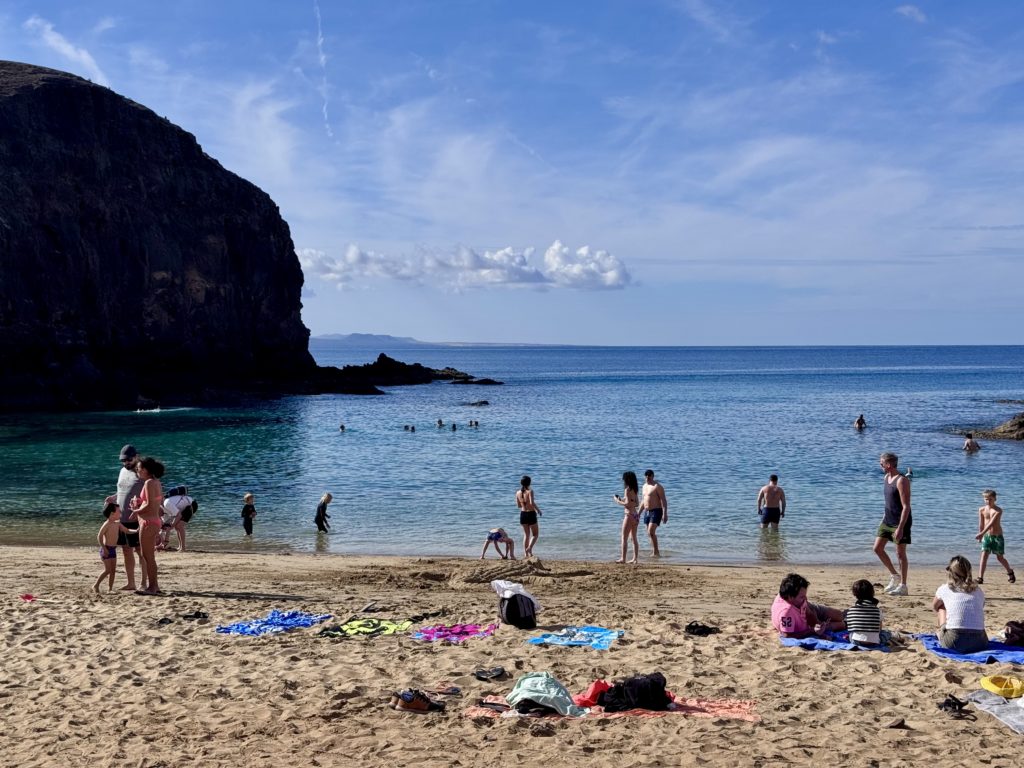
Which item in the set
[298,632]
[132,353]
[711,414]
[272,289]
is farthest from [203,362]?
[298,632]

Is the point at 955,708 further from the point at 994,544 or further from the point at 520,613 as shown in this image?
the point at 994,544

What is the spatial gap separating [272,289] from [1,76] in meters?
24.5

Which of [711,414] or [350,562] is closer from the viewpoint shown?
[350,562]

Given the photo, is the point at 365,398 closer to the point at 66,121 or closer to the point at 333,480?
the point at 66,121

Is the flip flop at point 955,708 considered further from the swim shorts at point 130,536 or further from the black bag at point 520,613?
the swim shorts at point 130,536

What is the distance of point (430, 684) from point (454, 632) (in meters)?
1.68

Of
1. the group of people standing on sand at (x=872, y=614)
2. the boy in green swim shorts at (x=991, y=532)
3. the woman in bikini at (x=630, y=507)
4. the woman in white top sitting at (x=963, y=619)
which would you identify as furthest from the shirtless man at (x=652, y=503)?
the woman in white top sitting at (x=963, y=619)

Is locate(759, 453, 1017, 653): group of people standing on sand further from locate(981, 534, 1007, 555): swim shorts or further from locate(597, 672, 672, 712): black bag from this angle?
locate(981, 534, 1007, 555): swim shorts

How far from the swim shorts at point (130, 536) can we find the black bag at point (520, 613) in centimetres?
536

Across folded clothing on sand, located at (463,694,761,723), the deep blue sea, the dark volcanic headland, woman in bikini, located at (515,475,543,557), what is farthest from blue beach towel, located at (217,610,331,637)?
the dark volcanic headland

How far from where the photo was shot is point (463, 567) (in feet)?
47.3

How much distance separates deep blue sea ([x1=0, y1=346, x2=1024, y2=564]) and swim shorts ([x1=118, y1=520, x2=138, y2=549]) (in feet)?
20.5

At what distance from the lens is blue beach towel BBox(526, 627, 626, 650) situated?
30.3 feet

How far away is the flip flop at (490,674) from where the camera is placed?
8.19 meters
